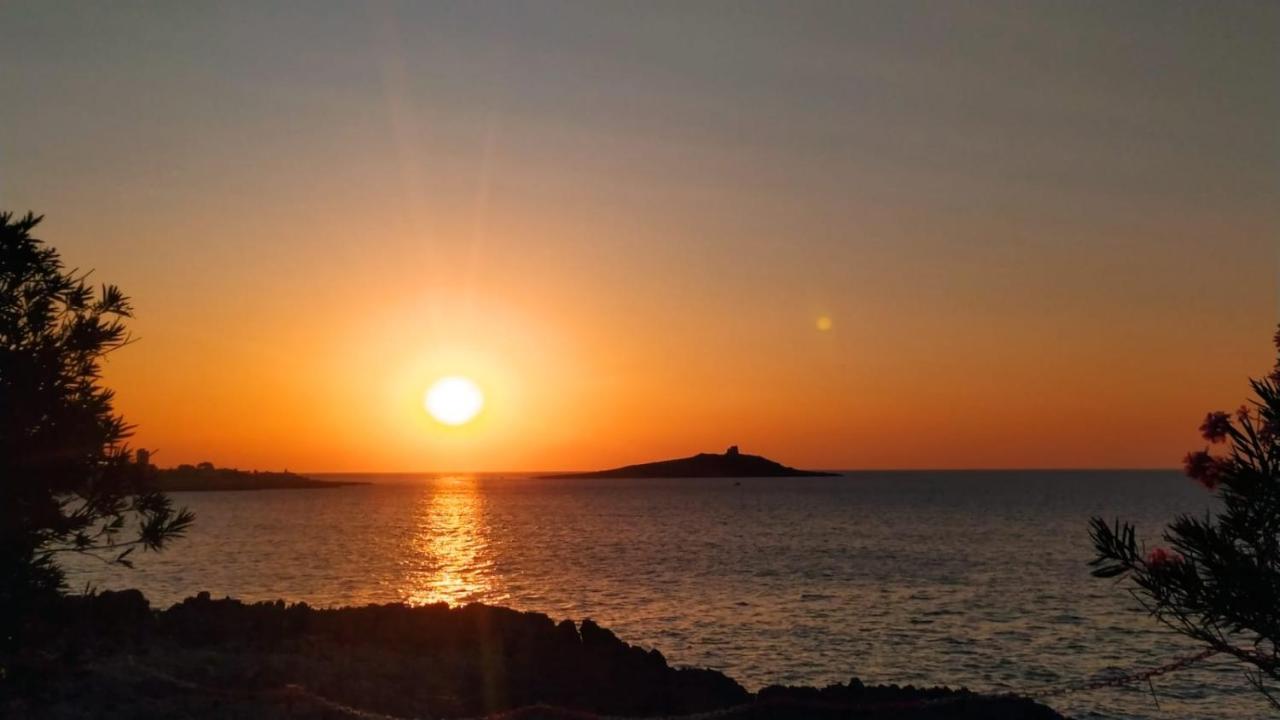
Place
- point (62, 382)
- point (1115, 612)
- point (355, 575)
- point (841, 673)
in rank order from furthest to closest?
point (355, 575), point (1115, 612), point (841, 673), point (62, 382)

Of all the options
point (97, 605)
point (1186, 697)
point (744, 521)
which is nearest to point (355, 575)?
point (97, 605)

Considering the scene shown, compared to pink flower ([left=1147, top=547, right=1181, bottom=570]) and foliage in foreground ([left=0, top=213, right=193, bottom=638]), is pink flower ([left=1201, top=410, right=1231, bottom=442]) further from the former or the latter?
foliage in foreground ([left=0, top=213, right=193, bottom=638])

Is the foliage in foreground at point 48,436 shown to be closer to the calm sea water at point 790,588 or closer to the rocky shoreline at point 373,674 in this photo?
the rocky shoreline at point 373,674

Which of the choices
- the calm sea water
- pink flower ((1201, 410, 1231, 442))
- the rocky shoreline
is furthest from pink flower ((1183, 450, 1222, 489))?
the calm sea water

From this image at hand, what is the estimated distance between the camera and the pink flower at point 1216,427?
10.7 metres

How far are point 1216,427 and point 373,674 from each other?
17459mm

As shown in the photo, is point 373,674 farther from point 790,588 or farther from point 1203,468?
point 790,588

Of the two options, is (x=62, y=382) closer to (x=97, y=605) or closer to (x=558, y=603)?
(x=97, y=605)

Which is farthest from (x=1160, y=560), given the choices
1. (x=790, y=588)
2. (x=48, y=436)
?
(x=790, y=588)

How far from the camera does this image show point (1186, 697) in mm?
28906

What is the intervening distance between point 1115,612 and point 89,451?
4327 cm

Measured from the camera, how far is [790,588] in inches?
2080

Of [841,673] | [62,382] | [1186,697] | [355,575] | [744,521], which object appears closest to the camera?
[62,382]

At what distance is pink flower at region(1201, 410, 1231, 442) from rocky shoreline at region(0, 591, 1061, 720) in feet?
36.7
